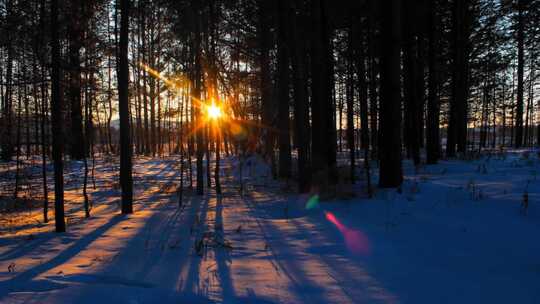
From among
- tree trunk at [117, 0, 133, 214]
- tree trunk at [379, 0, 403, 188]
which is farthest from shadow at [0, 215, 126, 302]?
tree trunk at [379, 0, 403, 188]

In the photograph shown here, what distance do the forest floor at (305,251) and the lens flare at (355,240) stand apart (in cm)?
3

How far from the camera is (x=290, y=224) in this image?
247 inches

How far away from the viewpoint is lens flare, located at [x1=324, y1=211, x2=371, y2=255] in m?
4.44

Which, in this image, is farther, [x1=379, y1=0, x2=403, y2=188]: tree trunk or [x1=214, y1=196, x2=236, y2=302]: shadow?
[x1=379, y1=0, x2=403, y2=188]: tree trunk

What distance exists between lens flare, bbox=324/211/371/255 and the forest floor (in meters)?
0.03

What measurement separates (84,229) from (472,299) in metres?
6.36

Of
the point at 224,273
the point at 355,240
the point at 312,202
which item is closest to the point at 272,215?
the point at 312,202

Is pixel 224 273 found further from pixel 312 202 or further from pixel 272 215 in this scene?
pixel 312 202

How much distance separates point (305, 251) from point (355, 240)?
0.87 metres

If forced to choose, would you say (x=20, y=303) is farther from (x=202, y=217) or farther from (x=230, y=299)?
(x=202, y=217)

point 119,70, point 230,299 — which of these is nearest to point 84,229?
point 119,70

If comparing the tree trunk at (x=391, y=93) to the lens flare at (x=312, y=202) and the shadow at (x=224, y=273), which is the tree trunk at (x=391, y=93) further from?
the shadow at (x=224, y=273)

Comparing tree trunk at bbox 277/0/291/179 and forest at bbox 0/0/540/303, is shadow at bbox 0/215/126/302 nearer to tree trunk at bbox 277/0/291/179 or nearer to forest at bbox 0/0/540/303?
forest at bbox 0/0/540/303

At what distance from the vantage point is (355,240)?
4906mm
